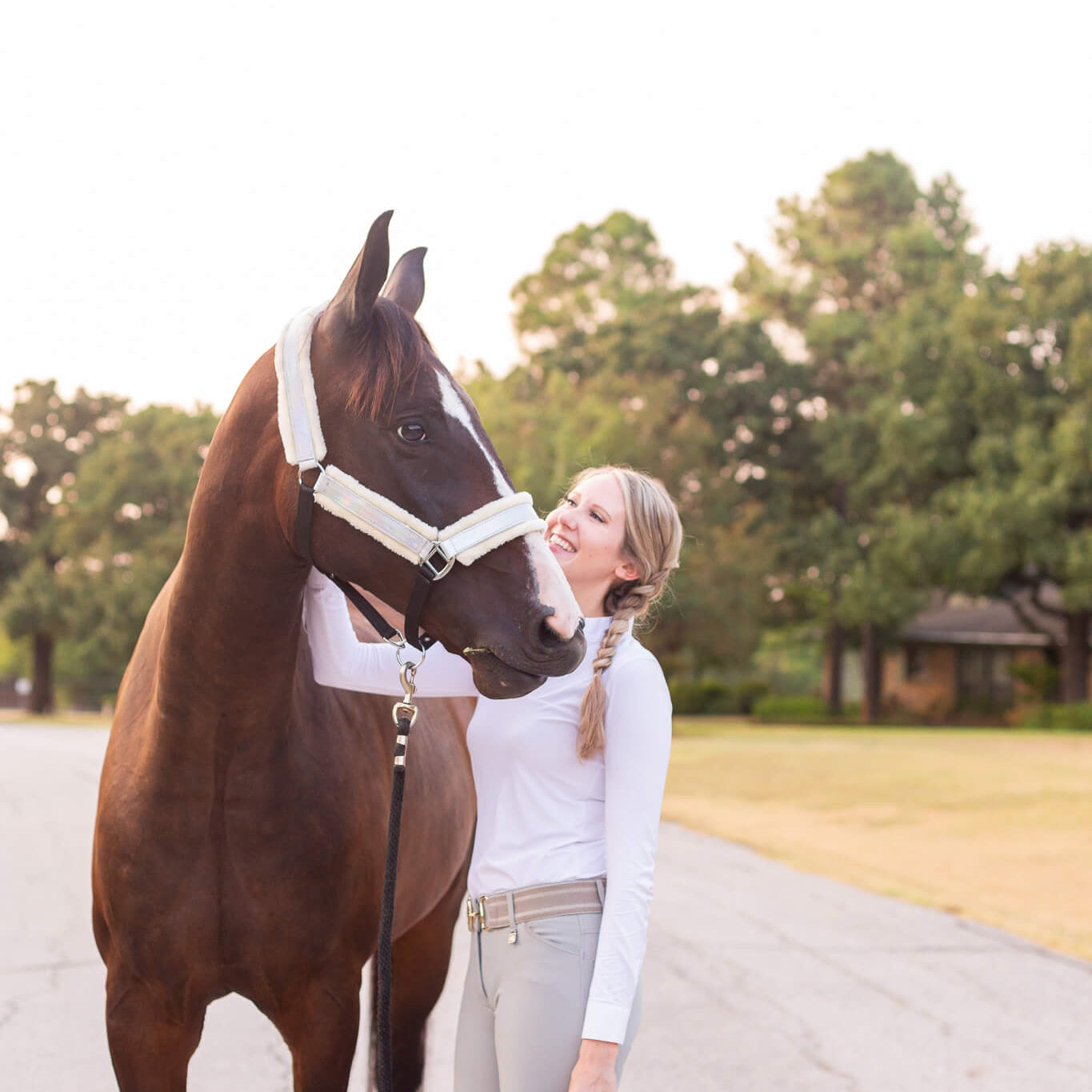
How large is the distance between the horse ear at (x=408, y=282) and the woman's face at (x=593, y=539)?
1.62ft

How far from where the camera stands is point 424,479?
2.06m

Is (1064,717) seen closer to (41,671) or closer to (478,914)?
(478,914)

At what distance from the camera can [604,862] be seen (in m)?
2.23

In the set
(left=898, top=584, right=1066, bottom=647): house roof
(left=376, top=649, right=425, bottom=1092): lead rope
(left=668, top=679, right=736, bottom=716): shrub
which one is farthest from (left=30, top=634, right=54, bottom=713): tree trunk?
(left=376, top=649, right=425, bottom=1092): lead rope

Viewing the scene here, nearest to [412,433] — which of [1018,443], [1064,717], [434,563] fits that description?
[434,563]

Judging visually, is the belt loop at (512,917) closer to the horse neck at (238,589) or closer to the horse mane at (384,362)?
the horse neck at (238,589)

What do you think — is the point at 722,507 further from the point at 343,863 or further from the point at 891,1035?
the point at 343,863

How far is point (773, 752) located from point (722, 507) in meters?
7.64

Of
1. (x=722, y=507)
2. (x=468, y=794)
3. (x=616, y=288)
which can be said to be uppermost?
(x=616, y=288)

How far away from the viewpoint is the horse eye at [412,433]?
6.73ft

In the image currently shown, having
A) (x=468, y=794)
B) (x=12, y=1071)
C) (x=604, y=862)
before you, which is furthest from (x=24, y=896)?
(x=604, y=862)

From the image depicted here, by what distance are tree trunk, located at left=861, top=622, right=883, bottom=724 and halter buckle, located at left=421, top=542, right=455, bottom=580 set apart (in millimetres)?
36154

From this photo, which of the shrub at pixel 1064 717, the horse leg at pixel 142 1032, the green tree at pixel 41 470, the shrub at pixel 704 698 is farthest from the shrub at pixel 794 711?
the horse leg at pixel 142 1032

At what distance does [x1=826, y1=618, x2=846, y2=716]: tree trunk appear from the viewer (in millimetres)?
37669
